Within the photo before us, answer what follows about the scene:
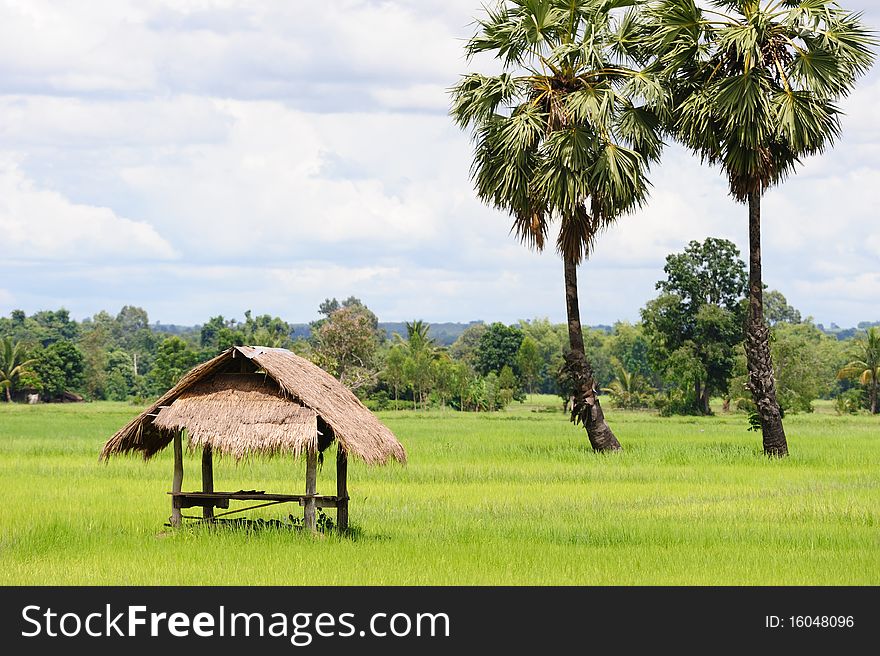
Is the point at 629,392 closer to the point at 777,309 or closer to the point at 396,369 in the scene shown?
the point at 396,369

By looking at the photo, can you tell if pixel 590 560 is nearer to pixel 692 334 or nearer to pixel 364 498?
pixel 364 498

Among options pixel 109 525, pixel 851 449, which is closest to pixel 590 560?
pixel 109 525

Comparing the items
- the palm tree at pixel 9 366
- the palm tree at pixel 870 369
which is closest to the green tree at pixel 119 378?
the palm tree at pixel 9 366

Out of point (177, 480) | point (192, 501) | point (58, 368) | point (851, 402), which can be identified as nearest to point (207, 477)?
point (177, 480)

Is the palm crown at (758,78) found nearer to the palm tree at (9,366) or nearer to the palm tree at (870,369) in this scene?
the palm tree at (870,369)

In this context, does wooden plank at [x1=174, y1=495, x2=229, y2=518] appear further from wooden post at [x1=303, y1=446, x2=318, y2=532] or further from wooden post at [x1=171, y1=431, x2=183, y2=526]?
wooden post at [x1=303, y1=446, x2=318, y2=532]

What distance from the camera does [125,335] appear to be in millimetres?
155250

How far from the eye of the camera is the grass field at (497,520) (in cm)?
1508

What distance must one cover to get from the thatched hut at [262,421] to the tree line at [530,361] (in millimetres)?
34151

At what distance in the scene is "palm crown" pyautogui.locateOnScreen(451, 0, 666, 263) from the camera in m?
32.5

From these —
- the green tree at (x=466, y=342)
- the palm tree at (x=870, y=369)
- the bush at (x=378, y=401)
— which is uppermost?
the green tree at (x=466, y=342)

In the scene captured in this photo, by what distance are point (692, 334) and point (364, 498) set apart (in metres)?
42.8

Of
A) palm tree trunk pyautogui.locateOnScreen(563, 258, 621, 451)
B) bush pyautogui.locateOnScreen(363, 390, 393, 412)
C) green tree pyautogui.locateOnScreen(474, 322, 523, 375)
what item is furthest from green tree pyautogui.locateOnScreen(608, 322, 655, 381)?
palm tree trunk pyautogui.locateOnScreen(563, 258, 621, 451)

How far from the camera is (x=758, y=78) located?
31016 mm
